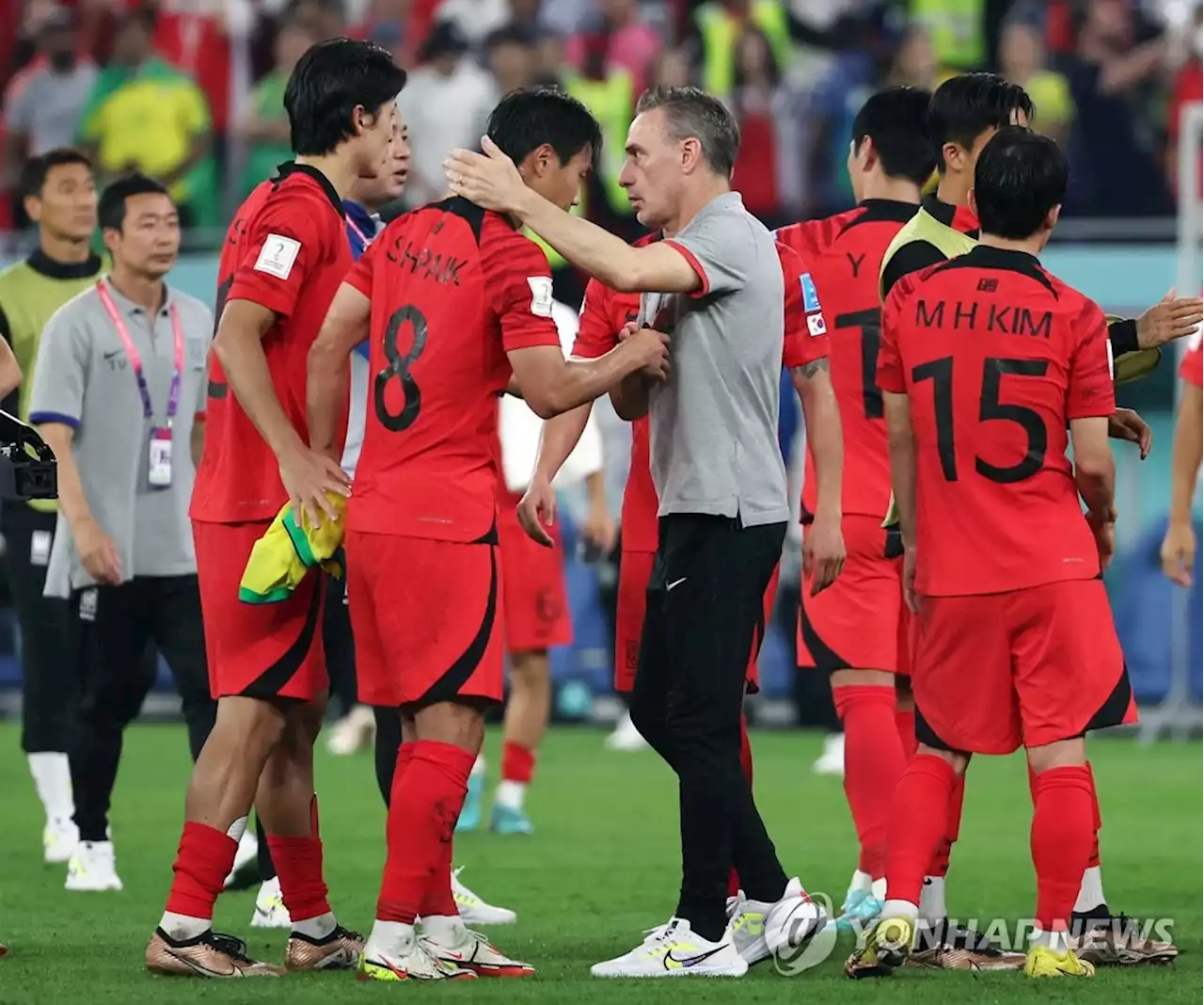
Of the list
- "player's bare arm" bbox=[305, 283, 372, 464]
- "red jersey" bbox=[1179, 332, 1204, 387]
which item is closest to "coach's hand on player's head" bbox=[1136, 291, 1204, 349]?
"red jersey" bbox=[1179, 332, 1204, 387]

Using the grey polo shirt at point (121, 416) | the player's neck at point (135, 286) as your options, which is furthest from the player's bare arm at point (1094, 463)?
the player's neck at point (135, 286)

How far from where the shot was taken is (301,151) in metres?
6.05

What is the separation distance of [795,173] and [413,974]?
11215mm

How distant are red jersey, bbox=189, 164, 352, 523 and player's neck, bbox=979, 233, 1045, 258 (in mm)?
1691

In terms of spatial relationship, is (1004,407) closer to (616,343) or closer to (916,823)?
(916,823)

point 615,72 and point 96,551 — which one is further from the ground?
point 615,72

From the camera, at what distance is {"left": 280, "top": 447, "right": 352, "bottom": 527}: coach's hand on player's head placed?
5.67 metres

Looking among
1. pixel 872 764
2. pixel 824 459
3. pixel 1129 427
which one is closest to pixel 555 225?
pixel 824 459

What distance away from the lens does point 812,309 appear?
6242mm

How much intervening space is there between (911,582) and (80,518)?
10.6 feet

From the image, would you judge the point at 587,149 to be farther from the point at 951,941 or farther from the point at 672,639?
the point at 951,941

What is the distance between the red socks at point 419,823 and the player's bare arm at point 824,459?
120 centimetres

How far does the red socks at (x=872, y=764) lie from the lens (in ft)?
22.5

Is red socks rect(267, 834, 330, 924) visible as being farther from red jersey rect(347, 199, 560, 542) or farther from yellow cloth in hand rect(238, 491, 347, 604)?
red jersey rect(347, 199, 560, 542)
